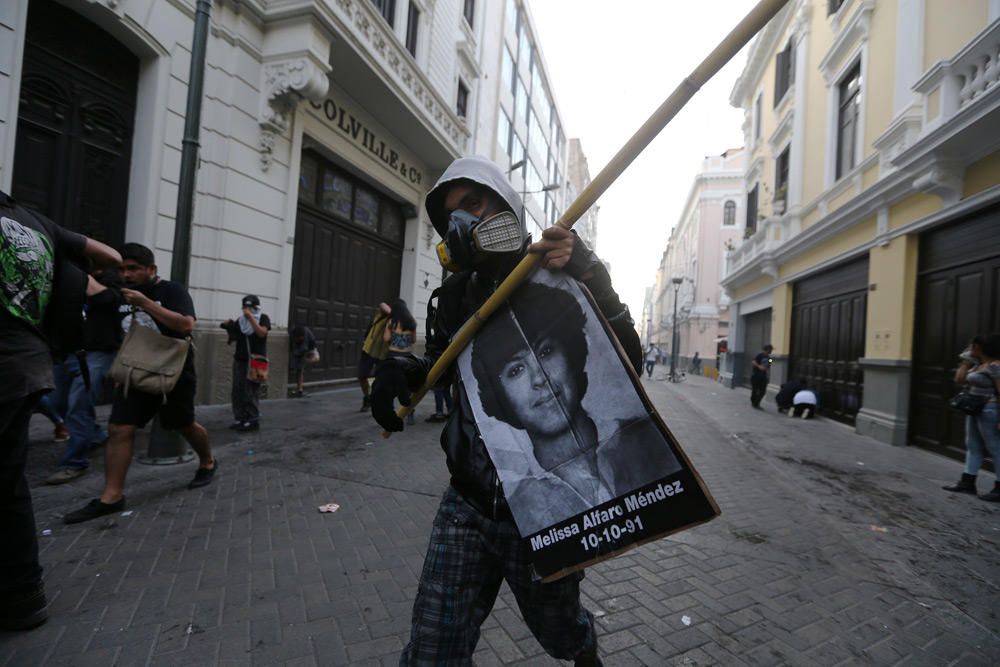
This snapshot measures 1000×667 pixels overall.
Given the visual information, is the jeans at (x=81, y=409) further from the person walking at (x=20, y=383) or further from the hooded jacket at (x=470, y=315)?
the hooded jacket at (x=470, y=315)

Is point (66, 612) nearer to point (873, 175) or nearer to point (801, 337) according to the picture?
point (873, 175)

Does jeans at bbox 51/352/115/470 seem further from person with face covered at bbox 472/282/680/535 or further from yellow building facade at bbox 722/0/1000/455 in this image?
yellow building facade at bbox 722/0/1000/455

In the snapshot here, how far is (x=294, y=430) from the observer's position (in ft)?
19.8

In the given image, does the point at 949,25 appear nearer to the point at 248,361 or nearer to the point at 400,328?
the point at 400,328

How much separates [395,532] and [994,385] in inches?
239

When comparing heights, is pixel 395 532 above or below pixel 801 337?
below

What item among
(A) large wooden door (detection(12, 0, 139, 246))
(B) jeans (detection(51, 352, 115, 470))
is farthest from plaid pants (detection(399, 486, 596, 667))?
(A) large wooden door (detection(12, 0, 139, 246))

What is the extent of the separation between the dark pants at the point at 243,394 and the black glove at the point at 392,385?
16.2ft

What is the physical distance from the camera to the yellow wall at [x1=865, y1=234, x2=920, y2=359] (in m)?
7.88

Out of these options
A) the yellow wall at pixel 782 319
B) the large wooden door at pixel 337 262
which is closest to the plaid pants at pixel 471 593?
the large wooden door at pixel 337 262

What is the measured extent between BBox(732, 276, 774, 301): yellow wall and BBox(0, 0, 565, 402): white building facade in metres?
11.2

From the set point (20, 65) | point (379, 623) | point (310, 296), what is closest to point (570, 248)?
point (379, 623)

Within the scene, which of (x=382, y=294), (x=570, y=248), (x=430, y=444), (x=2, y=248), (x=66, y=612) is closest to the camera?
(x=570, y=248)

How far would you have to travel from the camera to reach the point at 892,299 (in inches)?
321
